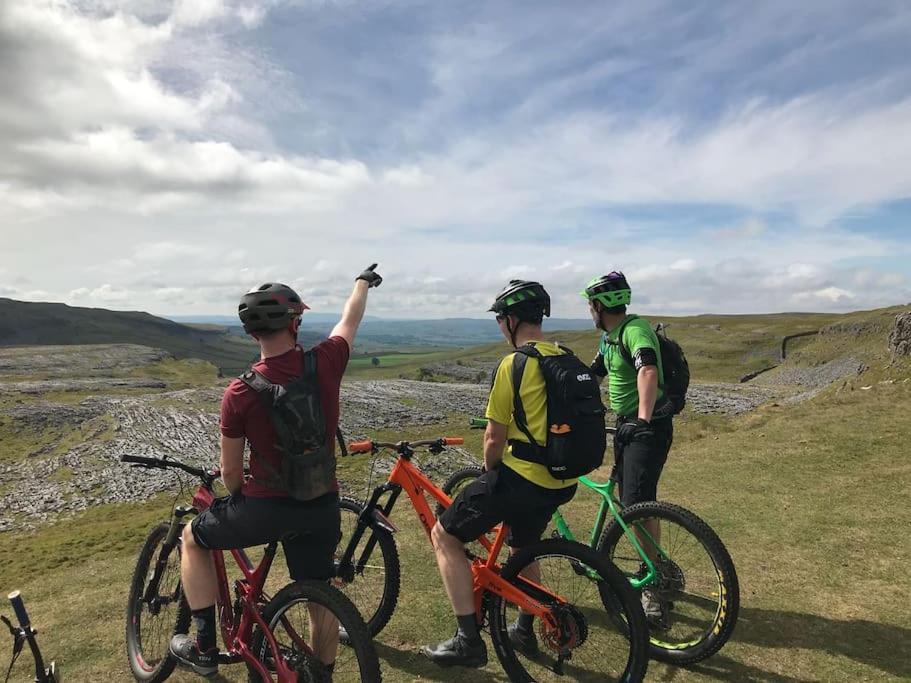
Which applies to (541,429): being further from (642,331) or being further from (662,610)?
(662,610)

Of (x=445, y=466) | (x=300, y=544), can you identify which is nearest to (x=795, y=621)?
(x=300, y=544)

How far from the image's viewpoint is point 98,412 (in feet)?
240

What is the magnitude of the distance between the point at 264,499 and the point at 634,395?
4.43m

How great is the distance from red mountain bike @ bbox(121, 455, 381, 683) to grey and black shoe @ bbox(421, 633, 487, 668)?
968mm

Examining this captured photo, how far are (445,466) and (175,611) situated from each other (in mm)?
36084

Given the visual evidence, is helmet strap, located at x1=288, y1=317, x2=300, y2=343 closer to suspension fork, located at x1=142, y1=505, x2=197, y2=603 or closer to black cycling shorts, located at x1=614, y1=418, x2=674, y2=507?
suspension fork, located at x1=142, y1=505, x2=197, y2=603

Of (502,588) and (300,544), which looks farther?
(502,588)

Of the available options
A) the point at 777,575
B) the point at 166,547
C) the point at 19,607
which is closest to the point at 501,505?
the point at 166,547

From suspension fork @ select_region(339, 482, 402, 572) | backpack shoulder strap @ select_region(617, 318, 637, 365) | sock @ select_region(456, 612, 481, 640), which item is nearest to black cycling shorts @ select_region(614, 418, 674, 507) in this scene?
backpack shoulder strap @ select_region(617, 318, 637, 365)

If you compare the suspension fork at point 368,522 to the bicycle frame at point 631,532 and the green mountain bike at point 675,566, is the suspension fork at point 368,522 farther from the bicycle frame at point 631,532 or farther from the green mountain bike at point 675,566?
the bicycle frame at point 631,532

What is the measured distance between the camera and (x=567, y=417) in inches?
185

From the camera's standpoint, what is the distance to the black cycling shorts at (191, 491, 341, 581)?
14.1ft

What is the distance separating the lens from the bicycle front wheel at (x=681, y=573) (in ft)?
17.5

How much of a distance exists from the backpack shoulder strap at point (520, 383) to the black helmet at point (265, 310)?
1992 mm
